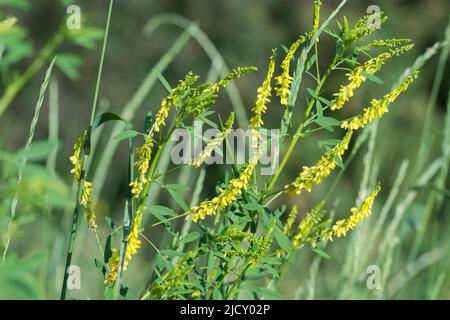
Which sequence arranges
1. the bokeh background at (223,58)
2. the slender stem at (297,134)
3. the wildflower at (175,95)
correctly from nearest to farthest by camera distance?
the wildflower at (175,95) → the slender stem at (297,134) → the bokeh background at (223,58)

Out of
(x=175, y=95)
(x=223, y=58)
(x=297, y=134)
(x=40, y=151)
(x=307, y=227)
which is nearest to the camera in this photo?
(x=40, y=151)

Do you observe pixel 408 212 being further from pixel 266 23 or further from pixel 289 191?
pixel 266 23

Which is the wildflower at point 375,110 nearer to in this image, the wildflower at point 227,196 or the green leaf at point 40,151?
the wildflower at point 227,196

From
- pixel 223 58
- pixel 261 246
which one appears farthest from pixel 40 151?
pixel 223 58

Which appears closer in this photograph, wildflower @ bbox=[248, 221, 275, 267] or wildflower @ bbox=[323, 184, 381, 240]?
wildflower @ bbox=[248, 221, 275, 267]

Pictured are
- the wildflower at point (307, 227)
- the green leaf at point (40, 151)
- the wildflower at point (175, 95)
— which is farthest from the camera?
the wildflower at point (307, 227)

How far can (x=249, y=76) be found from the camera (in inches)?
227

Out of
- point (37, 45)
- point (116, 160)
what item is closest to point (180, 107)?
point (116, 160)

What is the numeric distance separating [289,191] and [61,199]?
57 centimetres

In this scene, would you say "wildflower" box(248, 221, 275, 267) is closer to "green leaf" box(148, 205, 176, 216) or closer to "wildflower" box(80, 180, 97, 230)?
"green leaf" box(148, 205, 176, 216)

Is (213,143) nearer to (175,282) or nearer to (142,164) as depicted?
(142,164)

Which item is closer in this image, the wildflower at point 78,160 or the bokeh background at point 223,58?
the wildflower at point 78,160

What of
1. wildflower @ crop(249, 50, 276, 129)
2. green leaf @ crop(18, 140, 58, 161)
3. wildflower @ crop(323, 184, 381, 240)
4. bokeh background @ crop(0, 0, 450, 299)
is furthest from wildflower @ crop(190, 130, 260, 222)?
bokeh background @ crop(0, 0, 450, 299)

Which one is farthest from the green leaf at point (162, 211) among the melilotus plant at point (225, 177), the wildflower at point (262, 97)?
the wildflower at point (262, 97)
